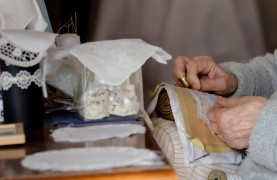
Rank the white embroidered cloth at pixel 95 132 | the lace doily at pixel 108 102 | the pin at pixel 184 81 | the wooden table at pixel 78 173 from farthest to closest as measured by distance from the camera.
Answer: the pin at pixel 184 81 < the lace doily at pixel 108 102 < the white embroidered cloth at pixel 95 132 < the wooden table at pixel 78 173

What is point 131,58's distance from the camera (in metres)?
0.79

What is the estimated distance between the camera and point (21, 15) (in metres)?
0.96

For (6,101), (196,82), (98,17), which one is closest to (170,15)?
(98,17)

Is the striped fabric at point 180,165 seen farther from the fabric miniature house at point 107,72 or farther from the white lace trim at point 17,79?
the white lace trim at point 17,79

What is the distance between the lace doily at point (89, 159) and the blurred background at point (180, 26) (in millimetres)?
1174

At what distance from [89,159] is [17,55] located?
25 centimetres

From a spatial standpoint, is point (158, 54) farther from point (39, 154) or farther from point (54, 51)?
point (39, 154)

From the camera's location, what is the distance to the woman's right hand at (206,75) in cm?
111

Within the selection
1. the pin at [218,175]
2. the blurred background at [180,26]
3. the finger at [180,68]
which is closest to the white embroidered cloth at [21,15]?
the finger at [180,68]

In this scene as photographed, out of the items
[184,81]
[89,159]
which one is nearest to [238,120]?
[184,81]

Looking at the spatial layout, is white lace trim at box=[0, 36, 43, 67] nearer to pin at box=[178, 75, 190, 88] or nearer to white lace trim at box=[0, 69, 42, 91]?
white lace trim at box=[0, 69, 42, 91]

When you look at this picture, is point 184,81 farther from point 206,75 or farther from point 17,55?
point 17,55

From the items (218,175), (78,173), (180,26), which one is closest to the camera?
(78,173)

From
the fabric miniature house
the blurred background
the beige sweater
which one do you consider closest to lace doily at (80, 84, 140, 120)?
the fabric miniature house
